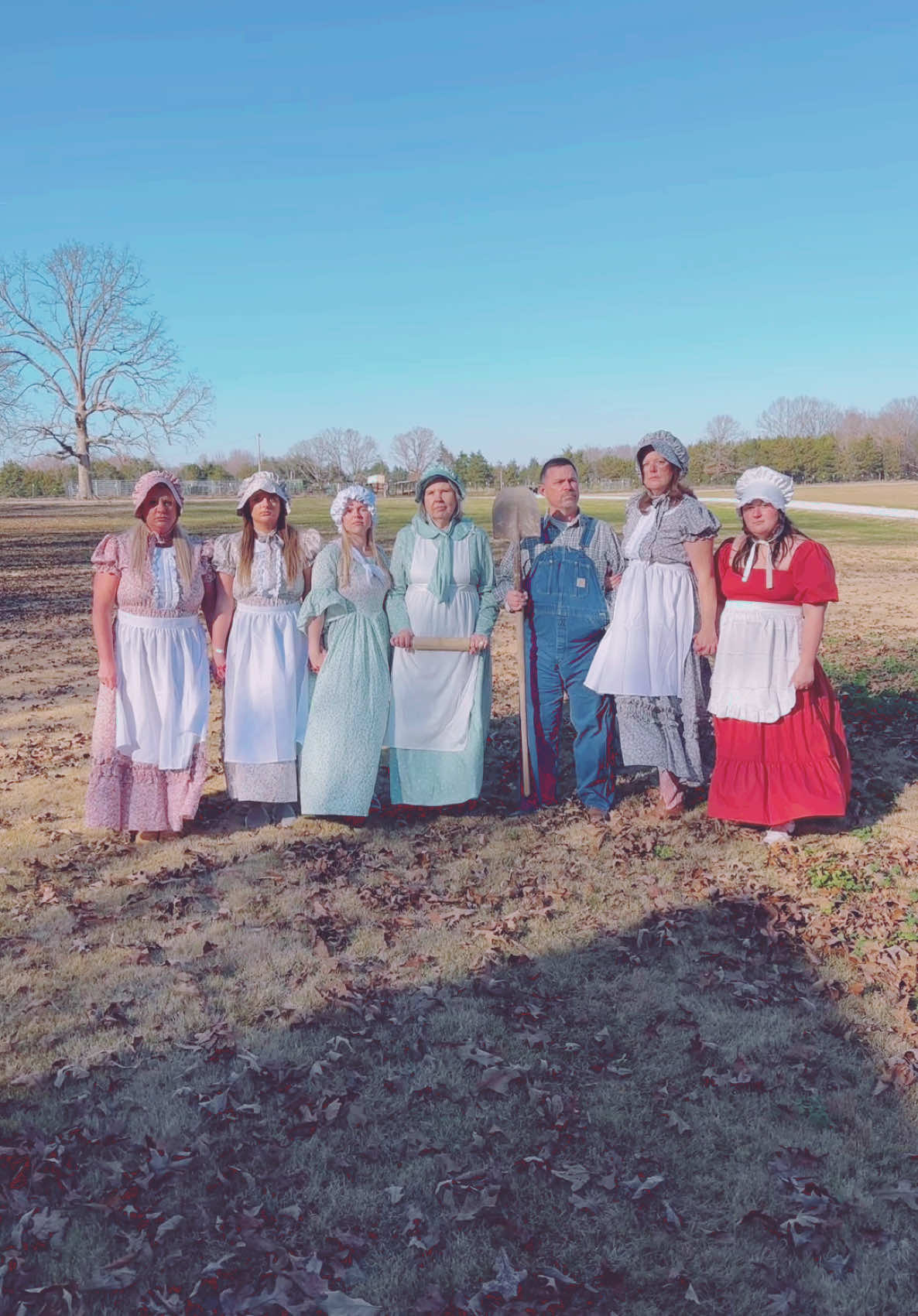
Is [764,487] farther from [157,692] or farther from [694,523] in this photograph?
[157,692]

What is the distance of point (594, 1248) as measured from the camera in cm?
A: 280

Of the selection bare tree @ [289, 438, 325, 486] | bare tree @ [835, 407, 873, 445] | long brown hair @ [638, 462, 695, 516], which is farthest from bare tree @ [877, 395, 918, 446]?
long brown hair @ [638, 462, 695, 516]

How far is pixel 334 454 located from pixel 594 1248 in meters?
104

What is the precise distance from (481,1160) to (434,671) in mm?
3017

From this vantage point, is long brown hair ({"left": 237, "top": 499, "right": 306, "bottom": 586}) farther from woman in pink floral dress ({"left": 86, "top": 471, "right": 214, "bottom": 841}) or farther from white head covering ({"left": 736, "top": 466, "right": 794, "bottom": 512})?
white head covering ({"left": 736, "top": 466, "right": 794, "bottom": 512})

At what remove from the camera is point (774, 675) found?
17.6ft

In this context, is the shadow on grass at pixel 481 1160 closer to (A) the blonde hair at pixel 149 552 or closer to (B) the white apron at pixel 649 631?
(B) the white apron at pixel 649 631

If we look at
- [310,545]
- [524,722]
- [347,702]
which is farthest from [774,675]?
[310,545]

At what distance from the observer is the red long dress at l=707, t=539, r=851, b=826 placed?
17.4ft

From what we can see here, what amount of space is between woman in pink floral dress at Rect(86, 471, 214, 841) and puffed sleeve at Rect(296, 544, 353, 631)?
24.1 inches

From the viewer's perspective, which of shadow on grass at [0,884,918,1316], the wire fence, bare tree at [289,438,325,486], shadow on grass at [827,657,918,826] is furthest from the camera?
bare tree at [289,438,325,486]

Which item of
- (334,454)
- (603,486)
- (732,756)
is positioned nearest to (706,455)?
(603,486)

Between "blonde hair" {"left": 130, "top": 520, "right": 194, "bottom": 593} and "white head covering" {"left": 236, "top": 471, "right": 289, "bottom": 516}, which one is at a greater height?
"white head covering" {"left": 236, "top": 471, "right": 289, "bottom": 516}

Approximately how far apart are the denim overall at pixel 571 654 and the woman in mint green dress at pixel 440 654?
301 mm
